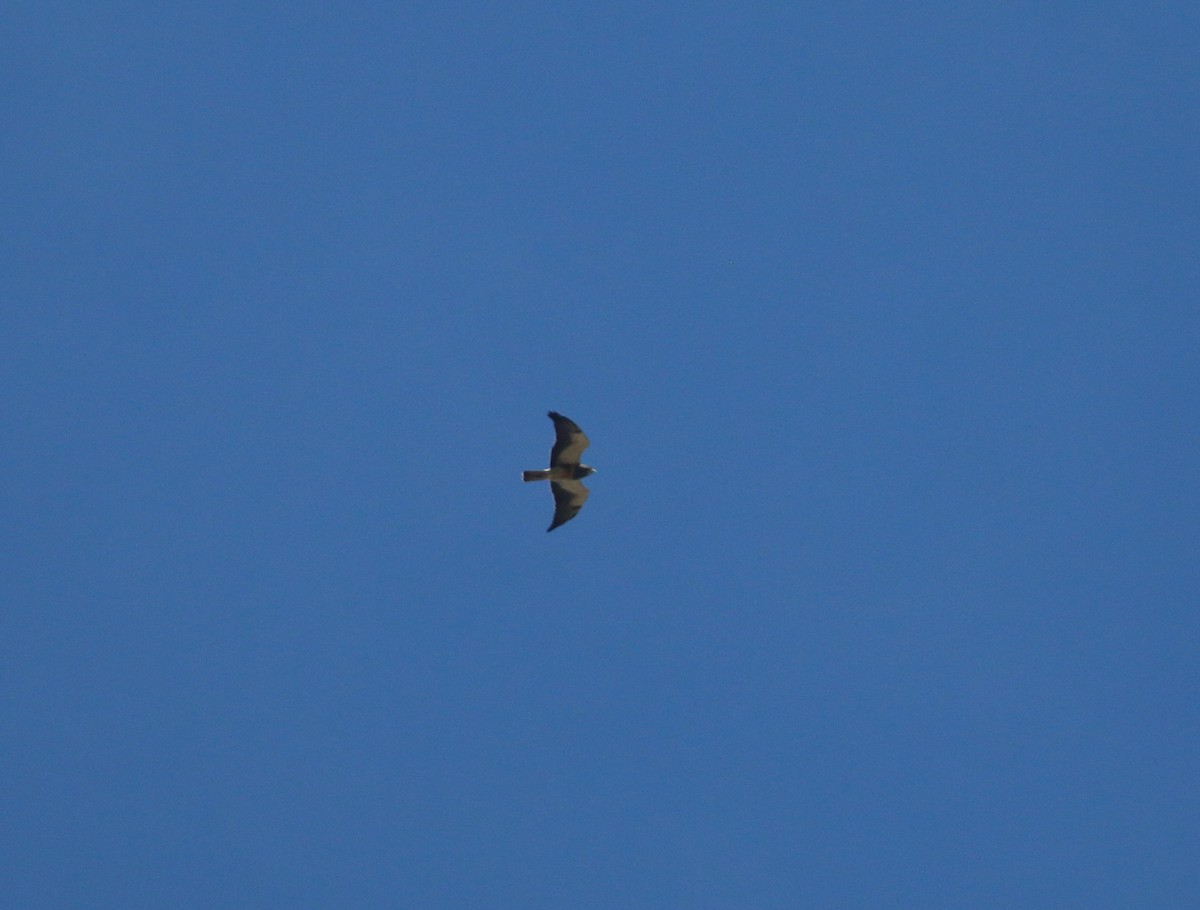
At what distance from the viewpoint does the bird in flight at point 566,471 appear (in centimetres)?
3284

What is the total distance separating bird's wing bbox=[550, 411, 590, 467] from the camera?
3275cm

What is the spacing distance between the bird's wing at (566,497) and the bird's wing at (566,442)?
0.57 metres

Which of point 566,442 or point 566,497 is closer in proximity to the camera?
point 566,442

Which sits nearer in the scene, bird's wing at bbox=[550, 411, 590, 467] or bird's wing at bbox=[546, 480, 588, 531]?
bird's wing at bbox=[550, 411, 590, 467]

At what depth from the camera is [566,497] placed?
111 feet

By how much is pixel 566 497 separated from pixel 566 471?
709mm

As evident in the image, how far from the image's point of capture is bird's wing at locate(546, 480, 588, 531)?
33719mm

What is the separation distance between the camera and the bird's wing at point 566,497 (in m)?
33.7

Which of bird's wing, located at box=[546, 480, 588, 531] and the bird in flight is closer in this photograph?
the bird in flight

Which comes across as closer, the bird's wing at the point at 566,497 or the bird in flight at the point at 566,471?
the bird in flight at the point at 566,471

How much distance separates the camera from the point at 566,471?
33.4 m

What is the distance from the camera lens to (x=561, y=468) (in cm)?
3338

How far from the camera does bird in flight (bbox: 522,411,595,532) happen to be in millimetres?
32844

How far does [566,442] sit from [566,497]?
151 centimetres
